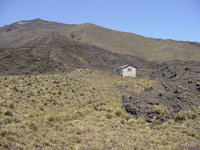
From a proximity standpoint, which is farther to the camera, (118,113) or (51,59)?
(51,59)

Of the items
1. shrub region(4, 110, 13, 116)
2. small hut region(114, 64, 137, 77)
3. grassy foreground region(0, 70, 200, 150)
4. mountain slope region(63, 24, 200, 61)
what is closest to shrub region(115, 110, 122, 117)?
grassy foreground region(0, 70, 200, 150)

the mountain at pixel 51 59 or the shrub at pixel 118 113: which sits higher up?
the mountain at pixel 51 59

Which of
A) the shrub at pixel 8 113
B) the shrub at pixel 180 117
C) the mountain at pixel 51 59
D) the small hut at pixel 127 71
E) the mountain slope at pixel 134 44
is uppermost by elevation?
the mountain slope at pixel 134 44

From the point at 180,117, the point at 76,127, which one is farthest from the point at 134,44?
the point at 76,127

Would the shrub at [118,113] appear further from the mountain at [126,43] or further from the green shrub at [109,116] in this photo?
the mountain at [126,43]

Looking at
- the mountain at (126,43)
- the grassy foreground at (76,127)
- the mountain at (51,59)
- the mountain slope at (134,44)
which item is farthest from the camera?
the mountain slope at (134,44)

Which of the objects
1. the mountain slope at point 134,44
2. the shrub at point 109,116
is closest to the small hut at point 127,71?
the shrub at point 109,116

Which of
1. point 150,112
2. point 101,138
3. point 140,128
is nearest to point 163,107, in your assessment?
point 150,112

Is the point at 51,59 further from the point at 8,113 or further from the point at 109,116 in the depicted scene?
the point at 8,113

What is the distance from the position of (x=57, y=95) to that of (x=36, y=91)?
2298mm

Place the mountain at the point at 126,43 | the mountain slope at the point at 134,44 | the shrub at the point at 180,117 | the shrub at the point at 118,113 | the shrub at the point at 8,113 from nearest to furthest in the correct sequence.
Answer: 1. the shrub at the point at 8,113
2. the shrub at the point at 180,117
3. the shrub at the point at 118,113
4. the mountain at the point at 126,43
5. the mountain slope at the point at 134,44

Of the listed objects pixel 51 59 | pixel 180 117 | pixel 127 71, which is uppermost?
pixel 51 59

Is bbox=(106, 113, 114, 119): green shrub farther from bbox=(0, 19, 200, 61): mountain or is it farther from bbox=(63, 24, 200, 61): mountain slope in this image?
bbox=(63, 24, 200, 61): mountain slope

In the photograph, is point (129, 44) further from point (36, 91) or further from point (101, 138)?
point (101, 138)
